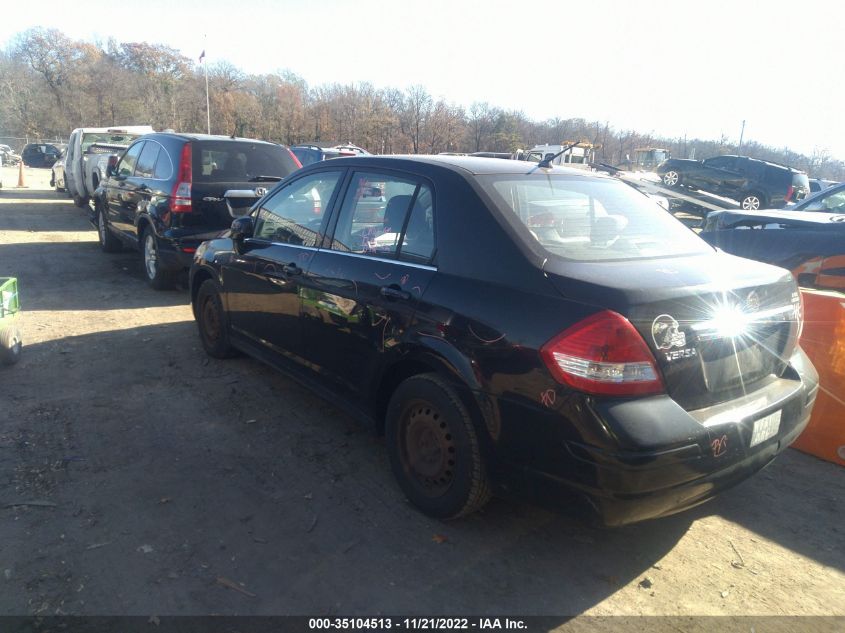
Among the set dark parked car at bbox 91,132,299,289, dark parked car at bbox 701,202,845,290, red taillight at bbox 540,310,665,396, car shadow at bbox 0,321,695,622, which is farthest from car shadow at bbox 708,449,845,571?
dark parked car at bbox 91,132,299,289

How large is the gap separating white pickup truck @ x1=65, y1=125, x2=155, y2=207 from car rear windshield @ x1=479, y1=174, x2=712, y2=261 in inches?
478

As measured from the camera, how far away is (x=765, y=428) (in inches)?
110

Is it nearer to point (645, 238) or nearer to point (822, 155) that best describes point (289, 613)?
point (645, 238)

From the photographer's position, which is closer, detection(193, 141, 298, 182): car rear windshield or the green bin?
the green bin

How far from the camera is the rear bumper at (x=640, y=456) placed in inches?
94.1

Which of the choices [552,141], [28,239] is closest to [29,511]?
[28,239]

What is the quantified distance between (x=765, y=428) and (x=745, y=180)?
21123 mm

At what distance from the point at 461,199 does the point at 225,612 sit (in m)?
2.16

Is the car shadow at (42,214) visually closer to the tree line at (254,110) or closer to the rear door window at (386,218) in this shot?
the rear door window at (386,218)

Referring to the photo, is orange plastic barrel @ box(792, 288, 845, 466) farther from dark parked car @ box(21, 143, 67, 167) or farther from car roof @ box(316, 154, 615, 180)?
dark parked car @ box(21, 143, 67, 167)

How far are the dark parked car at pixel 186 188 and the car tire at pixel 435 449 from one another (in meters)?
4.25

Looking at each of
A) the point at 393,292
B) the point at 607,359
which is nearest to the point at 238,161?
the point at 393,292

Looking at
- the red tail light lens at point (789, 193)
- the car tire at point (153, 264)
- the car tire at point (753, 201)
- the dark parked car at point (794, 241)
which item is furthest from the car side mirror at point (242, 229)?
the red tail light lens at point (789, 193)

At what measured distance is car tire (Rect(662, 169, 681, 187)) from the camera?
73.8ft
